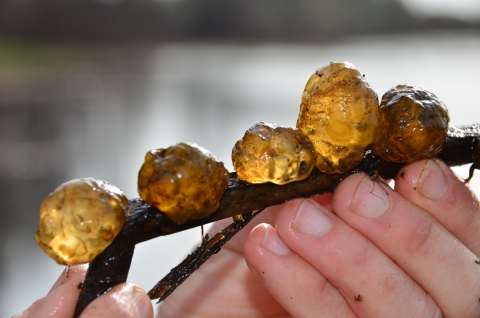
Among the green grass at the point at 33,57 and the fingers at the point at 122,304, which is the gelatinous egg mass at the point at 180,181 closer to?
the fingers at the point at 122,304

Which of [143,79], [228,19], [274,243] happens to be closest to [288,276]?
[274,243]

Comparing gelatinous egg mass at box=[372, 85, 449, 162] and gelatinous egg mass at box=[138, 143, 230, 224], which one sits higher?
gelatinous egg mass at box=[372, 85, 449, 162]

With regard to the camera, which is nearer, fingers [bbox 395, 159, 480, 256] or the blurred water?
fingers [bbox 395, 159, 480, 256]

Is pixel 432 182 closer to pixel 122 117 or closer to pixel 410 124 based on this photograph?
pixel 410 124


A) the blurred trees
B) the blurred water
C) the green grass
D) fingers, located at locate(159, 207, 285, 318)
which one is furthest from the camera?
the blurred trees

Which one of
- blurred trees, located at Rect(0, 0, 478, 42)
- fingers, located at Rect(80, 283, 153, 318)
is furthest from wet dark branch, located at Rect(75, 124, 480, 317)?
blurred trees, located at Rect(0, 0, 478, 42)

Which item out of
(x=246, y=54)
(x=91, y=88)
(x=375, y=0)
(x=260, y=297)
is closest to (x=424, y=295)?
(x=260, y=297)

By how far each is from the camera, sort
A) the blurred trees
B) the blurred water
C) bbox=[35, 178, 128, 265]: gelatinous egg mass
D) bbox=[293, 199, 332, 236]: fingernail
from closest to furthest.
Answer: bbox=[35, 178, 128, 265]: gelatinous egg mass → bbox=[293, 199, 332, 236]: fingernail → the blurred water → the blurred trees

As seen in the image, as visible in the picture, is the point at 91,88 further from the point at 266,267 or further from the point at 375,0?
the point at 375,0

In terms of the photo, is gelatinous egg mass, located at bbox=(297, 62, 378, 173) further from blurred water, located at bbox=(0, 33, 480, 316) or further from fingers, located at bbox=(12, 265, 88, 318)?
blurred water, located at bbox=(0, 33, 480, 316)

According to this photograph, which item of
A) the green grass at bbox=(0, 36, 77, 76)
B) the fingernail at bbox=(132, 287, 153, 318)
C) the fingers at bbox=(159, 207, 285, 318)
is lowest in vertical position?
the fingers at bbox=(159, 207, 285, 318)
